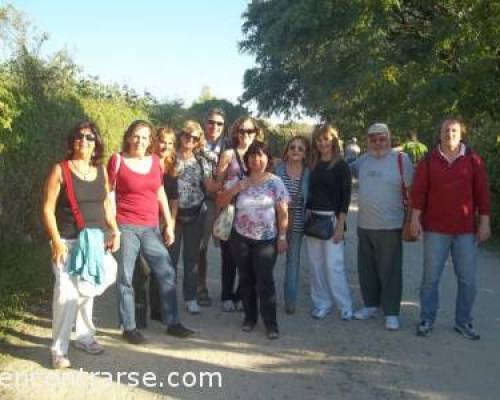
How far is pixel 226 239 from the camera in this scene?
212 inches

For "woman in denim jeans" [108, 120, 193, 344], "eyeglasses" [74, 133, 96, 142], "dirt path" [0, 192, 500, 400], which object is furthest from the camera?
"woman in denim jeans" [108, 120, 193, 344]

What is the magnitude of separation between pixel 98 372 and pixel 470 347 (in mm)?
3106

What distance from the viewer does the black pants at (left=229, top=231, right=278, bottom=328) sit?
207 inches

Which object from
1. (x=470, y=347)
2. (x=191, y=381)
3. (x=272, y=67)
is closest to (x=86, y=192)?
(x=191, y=381)

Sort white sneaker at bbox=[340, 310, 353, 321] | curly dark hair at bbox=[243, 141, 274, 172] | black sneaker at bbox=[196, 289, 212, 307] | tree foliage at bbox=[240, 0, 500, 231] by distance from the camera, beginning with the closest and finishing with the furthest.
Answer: curly dark hair at bbox=[243, 141, 274, 172], white sneaker at bbox=[340, 310, 353, 321], black sneaker at bbox=[196, 289, 212, 307], tree foliage at bbox=[240, 0, 500, 231]

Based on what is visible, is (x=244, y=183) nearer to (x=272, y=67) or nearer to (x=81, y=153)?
(x=81, y=153)

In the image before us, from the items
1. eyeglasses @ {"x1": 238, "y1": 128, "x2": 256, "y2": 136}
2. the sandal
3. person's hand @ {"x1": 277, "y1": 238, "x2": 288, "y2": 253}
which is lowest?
the sandal

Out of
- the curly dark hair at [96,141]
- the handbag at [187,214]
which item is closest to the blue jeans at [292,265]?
the handbag at [187,214]

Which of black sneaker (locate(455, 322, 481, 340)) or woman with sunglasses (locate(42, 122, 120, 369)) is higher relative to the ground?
woman with sunglasses (locate(42, 122, 120, 369))

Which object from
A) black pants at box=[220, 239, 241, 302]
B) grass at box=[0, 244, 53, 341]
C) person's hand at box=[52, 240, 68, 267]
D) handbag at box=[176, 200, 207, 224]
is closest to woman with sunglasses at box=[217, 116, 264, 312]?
black pants at box=[220, 239, 241, 302]

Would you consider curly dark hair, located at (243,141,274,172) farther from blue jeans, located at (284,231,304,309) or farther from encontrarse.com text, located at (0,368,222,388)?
encontrarse.com text, located at (0,368,222,388)

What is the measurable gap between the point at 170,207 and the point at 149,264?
2.14 feet

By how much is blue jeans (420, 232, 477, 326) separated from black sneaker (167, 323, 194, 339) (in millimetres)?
2167

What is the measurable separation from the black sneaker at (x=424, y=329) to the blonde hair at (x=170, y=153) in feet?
8.72
